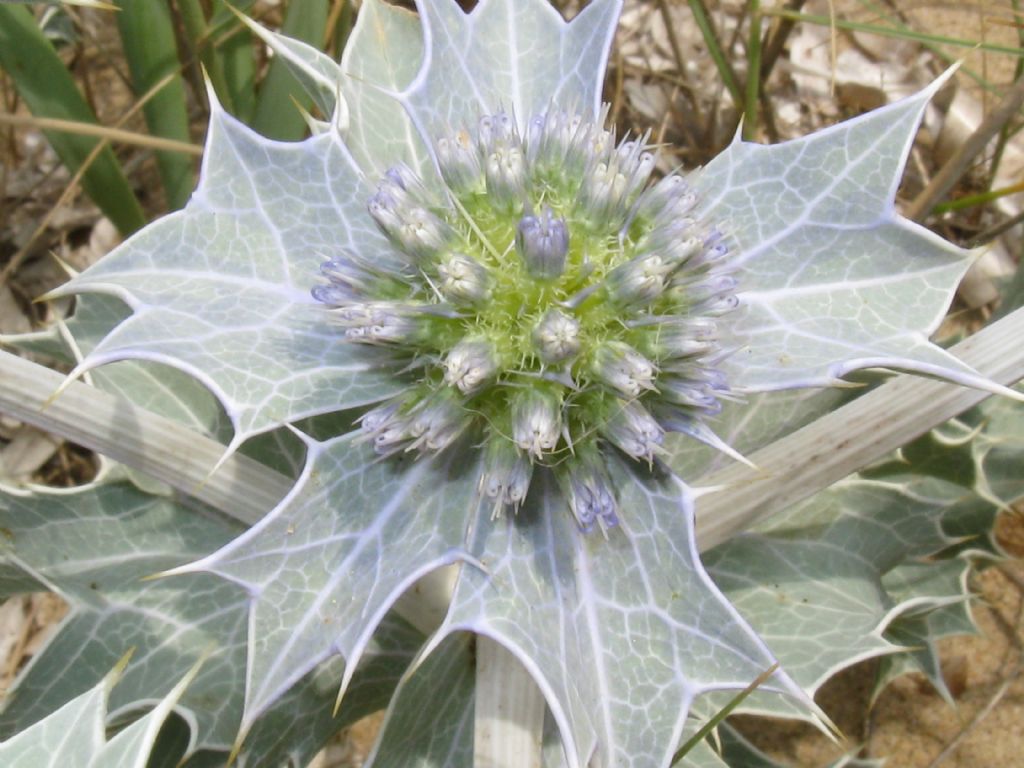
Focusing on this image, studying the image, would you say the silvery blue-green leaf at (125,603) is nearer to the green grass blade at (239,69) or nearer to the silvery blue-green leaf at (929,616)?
the green grass blade at (239,69)

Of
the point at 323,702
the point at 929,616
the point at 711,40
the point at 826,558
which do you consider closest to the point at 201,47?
the point at 711,40

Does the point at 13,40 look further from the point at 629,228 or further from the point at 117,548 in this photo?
the point at 629,228

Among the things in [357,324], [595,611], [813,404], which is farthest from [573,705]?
[813,404]

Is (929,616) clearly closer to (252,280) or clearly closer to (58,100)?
(252,280)

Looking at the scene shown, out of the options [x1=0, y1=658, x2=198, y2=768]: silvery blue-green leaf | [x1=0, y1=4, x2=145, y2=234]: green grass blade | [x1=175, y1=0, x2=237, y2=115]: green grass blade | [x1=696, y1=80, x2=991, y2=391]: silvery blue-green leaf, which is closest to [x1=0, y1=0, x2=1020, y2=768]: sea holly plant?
[x1=696, y1=80, x2=991, y2=391]: silvery blue-green leaf

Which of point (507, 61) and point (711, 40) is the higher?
point (711, 40)
